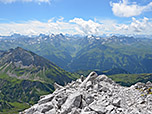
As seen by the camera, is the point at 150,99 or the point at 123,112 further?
the point at 150,99

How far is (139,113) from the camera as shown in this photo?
2403 cm

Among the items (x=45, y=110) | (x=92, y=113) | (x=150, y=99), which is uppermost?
(x=150, y=99)

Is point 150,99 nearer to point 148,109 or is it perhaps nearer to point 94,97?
point 148,109

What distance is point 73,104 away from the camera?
3098cm

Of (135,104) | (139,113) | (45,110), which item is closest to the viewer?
(139,113)

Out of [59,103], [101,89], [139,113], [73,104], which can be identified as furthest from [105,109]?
[101,89]

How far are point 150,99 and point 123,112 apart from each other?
11.4 m

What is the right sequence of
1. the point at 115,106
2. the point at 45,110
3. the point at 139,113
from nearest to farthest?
the point at 139,113
the point at 115,106
the point at 45,110

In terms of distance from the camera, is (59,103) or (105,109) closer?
(105,109)

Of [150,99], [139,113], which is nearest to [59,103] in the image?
[139,113]

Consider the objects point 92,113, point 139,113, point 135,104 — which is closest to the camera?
point 139,113

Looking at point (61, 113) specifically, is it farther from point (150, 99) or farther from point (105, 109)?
point (150, 99)

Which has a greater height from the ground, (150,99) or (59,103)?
(150,99)

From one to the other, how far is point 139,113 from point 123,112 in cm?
262
